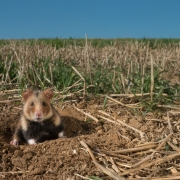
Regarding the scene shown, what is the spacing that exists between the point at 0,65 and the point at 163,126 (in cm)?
410

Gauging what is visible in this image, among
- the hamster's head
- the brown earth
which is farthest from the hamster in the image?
the brown earth

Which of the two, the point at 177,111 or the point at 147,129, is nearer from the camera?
the point at 147,129

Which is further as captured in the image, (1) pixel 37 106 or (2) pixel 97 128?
(2) pixel 97 128

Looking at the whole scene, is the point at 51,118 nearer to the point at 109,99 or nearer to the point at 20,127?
the point at 20,127

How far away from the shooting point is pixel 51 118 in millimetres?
5098

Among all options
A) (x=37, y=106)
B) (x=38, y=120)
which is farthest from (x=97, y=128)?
(x=37, y=106)

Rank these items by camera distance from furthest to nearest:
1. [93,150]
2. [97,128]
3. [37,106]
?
[97,128] → [37,106] → [93,150]

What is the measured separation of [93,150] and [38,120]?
872mm

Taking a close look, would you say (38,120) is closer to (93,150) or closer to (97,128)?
(93,150)

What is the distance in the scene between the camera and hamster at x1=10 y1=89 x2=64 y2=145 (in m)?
4.89

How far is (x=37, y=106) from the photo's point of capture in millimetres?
4848

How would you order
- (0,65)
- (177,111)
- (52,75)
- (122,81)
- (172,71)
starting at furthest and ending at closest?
(172,71)
(0,65)
(52,75)
(122,81)
(177,111)

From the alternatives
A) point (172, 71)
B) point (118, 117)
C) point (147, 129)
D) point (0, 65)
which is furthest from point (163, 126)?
point (172, 71)

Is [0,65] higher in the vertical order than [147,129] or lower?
→ higher
